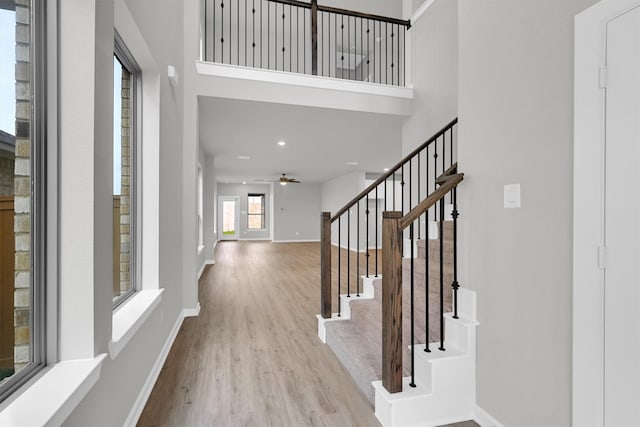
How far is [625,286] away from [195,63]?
3998mm

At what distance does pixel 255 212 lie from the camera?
1392cm

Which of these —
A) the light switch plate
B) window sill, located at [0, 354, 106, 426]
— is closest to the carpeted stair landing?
the light switch plate

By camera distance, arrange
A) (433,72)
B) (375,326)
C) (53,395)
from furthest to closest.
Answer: (433,72) < (375,326) < (53,395)

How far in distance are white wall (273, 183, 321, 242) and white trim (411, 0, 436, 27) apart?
894 cm

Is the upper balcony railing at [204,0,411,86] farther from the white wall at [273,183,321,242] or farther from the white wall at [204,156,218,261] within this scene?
the white wall at [273,183,321,242]

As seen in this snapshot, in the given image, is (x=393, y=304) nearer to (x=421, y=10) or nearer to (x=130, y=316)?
(x=130, y=316)

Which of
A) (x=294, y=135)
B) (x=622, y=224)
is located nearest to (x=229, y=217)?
(x=294, y=135)

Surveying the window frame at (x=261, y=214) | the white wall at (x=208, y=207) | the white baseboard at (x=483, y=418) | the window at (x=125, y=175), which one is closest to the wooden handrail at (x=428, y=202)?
the white baseboard at (x=483, y=418)

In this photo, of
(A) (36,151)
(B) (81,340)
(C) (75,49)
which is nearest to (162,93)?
(C) (75,49)

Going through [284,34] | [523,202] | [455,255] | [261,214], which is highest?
[284,34]

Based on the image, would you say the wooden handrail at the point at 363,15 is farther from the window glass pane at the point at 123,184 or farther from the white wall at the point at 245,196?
the white wall at the point at 245,196

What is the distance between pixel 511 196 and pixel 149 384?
8.11 feet

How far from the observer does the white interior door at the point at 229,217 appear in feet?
44.4

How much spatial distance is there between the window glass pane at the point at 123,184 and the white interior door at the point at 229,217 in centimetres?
1164
